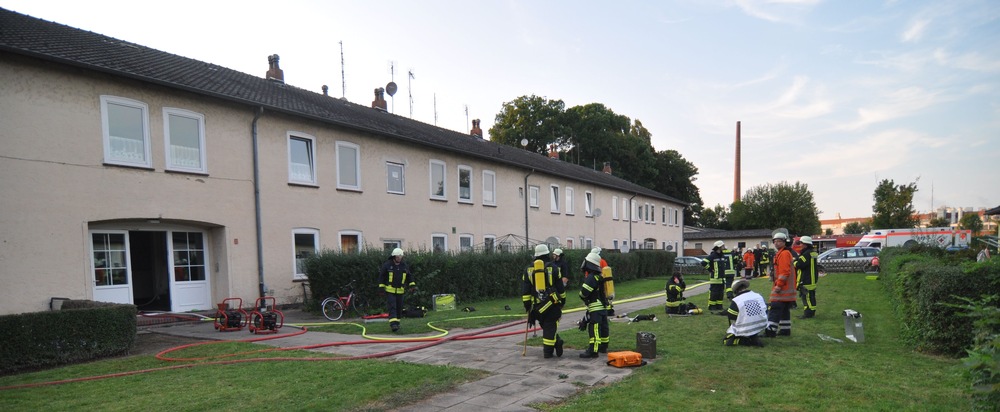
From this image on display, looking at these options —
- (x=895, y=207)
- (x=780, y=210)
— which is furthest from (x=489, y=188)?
(x=780, y=210)

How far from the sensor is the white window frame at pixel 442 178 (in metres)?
22.8

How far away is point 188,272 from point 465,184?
40.7 feet

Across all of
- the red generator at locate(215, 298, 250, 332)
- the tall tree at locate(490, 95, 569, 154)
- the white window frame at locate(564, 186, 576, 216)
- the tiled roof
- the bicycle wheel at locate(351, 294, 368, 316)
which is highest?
the tall tree at locate(490, 95, 569, 154)

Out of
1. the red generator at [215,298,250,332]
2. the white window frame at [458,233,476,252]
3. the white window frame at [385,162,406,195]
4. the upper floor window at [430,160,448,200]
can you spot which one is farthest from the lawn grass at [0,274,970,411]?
the white window frame at [458,233,476,252]

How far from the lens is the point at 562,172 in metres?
32.7

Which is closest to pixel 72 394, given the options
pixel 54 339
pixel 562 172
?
pixel 54 339

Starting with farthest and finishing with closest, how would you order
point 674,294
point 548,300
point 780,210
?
point 780,210, point 674,294, point 548,300

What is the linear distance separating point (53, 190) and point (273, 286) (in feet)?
19.6

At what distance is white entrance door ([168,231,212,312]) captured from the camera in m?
14.9

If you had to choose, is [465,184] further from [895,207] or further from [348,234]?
[895,207]

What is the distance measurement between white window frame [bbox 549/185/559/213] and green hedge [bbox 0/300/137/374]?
23805 millimetres

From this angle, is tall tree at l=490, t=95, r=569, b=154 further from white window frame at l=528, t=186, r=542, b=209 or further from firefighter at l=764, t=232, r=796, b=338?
firefighter at l=764, t=232, r=796, b=338

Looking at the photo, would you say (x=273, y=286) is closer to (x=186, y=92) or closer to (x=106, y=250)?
(x=106, y=250)

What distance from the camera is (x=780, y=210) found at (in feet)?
209
